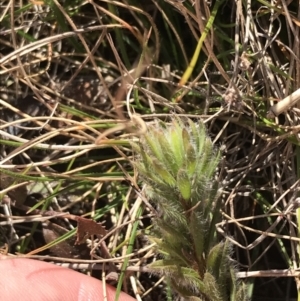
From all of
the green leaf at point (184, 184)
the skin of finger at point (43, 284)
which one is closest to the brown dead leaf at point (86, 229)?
the skin of finger at point (43, 284)

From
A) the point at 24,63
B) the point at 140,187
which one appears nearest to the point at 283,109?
the point at 140,187

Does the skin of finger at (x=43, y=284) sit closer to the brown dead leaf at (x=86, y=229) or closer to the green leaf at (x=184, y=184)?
the brown dead leaf at (x=86, y=229)

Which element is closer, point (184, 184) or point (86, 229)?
point (184, 184)

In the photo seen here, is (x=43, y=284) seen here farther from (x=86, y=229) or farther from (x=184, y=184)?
(x=184, y=184)

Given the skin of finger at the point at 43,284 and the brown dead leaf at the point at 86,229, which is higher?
the brown dead leaf at the point at 86,229

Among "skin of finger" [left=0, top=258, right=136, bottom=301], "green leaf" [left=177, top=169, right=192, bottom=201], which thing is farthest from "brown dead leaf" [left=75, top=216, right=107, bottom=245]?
"green leaf" [left=177, top=169, right=192, bottom=201]

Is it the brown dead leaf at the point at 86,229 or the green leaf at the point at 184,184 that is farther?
the brown dead leaf at the point at 86,229

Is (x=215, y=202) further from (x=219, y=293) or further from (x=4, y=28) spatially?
(x=4, y=28)

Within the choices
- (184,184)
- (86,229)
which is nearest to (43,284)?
(86,229)

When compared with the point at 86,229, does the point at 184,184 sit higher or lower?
higher
